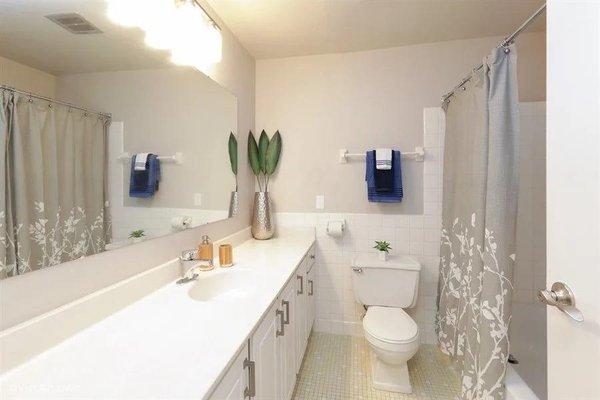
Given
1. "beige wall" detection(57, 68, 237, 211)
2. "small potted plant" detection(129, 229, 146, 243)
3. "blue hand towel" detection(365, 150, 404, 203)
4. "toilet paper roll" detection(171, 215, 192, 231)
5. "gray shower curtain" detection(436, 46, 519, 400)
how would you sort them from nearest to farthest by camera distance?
"beige wall" detection(57, 68, 237, 211)
"small potted plant" detection(129, 229, 146, 243)
"gray shower curtain" detection(436, 46, 519, 400)
"toilet paper roll" detection(171, 215, 192, 231)
"blue hand towel" detection(365, 150, 404, 203)

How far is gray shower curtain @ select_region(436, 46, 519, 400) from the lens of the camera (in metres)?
1.21

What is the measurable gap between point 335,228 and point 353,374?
3.22ft

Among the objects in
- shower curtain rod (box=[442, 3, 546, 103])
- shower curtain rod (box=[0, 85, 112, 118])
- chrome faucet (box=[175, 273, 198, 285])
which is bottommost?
chrome faucet (box=[175, 273, 198, 285])

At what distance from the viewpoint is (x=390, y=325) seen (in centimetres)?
166

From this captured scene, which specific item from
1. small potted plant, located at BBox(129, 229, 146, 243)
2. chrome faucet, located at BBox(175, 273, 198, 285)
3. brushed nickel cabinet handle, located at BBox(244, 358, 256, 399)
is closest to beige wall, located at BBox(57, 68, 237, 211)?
small potted plant, located at BBox(129, 229, 146, 243)

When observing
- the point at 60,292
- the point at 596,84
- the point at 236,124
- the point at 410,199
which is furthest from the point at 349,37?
the point at 60,292

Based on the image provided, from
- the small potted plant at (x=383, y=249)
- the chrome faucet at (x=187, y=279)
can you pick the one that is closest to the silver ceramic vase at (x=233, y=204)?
the chrome faucet at (x=187, y=279)

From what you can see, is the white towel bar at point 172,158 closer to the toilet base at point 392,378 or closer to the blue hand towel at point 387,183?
the blue hand towel at point 387,183

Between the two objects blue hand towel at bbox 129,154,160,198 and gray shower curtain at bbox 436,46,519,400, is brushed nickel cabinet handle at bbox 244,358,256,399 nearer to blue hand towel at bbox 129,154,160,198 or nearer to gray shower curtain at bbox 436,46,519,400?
blue hand towel at bbox 129,154,160,198

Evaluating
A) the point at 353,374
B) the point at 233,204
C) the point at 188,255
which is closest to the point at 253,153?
the point at 233,204

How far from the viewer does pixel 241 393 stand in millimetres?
781

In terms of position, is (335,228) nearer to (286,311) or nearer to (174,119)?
(286,311)

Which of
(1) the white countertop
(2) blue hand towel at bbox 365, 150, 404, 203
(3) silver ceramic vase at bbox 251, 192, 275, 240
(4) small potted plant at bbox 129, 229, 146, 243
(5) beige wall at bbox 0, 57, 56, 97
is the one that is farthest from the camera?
(3) silver ceramic vase at bbox 251, 192, 275, 240

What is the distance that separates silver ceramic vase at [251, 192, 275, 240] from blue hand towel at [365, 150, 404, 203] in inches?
31.2
